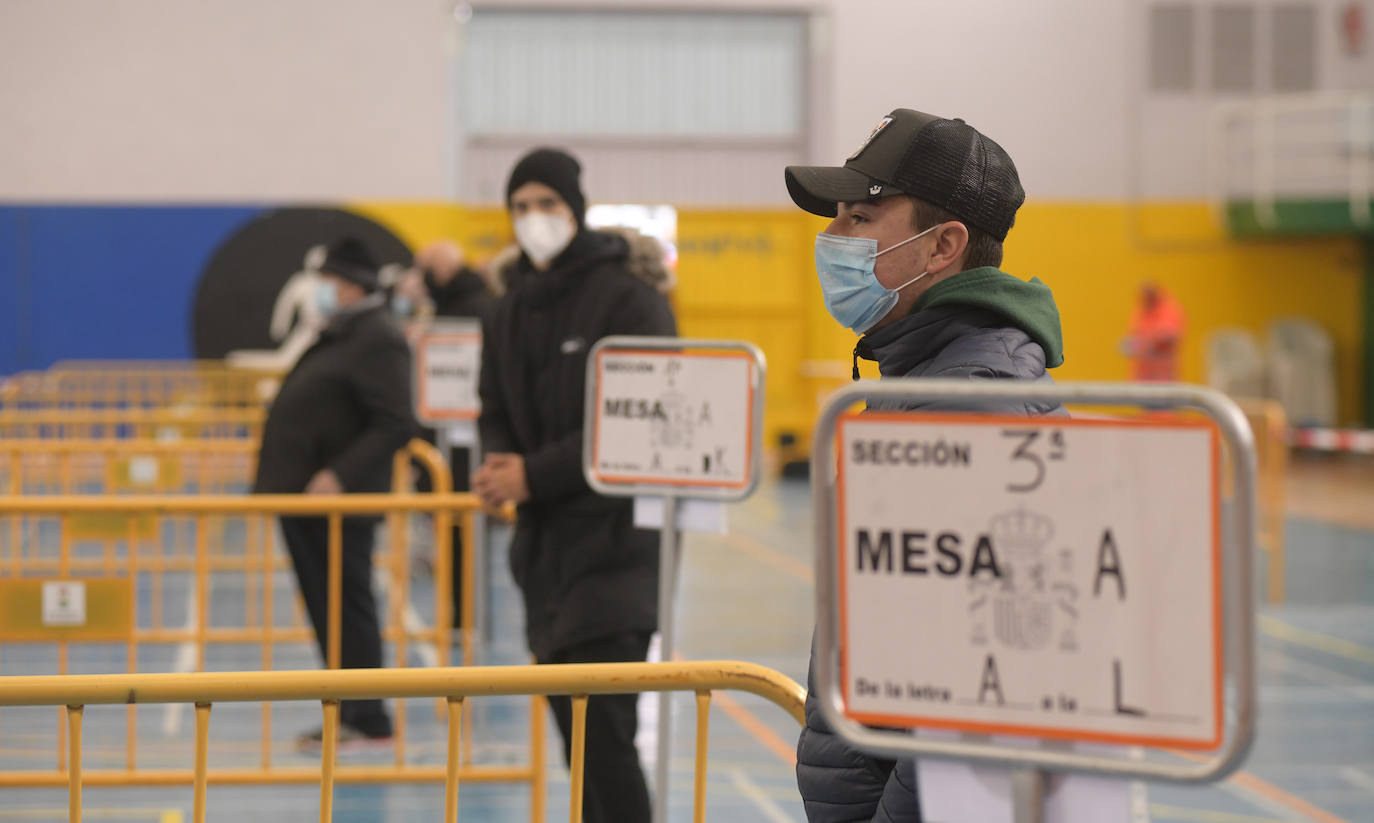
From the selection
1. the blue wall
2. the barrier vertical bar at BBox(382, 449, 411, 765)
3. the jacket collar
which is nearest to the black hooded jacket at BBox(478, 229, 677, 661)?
the barrier vertical bar at BBox(382, 449, 411, 765)

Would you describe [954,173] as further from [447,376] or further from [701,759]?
[447,376]

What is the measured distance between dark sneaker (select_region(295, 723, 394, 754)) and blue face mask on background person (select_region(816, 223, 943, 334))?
173 inches

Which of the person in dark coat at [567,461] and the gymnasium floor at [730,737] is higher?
the person in dark coat at [567,461]

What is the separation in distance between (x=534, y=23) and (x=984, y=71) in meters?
6.34

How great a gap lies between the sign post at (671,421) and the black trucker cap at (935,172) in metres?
1.87

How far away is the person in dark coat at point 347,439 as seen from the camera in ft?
19.8

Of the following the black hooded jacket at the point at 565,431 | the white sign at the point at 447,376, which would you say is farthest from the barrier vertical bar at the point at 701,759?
the white sign at the point at 447,376

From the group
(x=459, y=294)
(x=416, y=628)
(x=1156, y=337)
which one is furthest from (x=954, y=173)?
(x=1156, y=337)

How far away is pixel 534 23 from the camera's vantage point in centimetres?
2086

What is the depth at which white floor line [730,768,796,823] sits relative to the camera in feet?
18.1

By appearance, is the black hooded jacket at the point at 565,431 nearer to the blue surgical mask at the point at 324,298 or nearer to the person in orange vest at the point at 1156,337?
the blue surgical mask at the point at 324,298

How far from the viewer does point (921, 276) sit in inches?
85.0

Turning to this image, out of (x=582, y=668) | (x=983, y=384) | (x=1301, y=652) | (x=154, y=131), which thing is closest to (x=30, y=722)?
(x=582, y=668)

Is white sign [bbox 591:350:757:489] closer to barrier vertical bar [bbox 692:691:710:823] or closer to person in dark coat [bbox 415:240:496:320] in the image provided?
barrier vertical bar [bbox 692:691:710:823]
